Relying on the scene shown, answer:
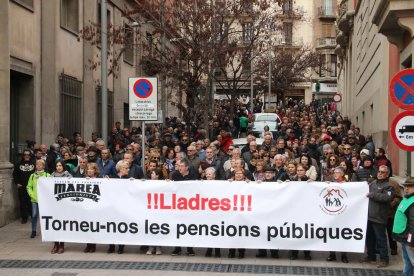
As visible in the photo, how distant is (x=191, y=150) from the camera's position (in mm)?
13984

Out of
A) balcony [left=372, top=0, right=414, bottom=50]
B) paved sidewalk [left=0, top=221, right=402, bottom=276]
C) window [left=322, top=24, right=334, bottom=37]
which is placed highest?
window [left=322, top=24, right=334, bottom=37]

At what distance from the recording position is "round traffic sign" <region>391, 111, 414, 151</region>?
9281 millimetres

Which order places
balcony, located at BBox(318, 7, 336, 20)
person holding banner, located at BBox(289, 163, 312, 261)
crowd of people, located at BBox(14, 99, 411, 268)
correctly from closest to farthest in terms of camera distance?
1. crowd of people, located at BBox(14, 99, 411, 268)
2. person holding banner, located at BBox(289, 163, 312, 261)
3. balcony, located at BBox(318, 7, 336, 20)

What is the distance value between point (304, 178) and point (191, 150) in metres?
3.62

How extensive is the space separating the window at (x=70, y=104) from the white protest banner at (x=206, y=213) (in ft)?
31.4

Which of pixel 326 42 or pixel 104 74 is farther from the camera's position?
pixel 326 42

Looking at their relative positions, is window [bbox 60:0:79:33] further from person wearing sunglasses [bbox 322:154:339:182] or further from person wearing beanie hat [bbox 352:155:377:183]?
person wearing beanie hat [bbox 352:155:377:183]

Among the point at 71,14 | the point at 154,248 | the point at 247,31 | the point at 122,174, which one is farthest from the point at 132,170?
the point at 247,31

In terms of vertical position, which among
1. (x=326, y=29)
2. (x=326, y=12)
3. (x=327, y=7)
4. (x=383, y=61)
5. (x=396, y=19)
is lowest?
(x=383, y=61)

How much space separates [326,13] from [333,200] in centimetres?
6940

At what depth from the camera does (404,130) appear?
9336mm

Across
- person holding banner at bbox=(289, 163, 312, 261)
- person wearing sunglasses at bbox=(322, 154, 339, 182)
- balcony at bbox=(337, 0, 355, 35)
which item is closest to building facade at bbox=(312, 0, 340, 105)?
balcony at bbox=(337, 0, 355, 35)

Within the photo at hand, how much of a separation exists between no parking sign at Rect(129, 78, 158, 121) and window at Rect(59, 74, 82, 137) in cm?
781

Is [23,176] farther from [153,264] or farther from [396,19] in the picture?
[396,19]
